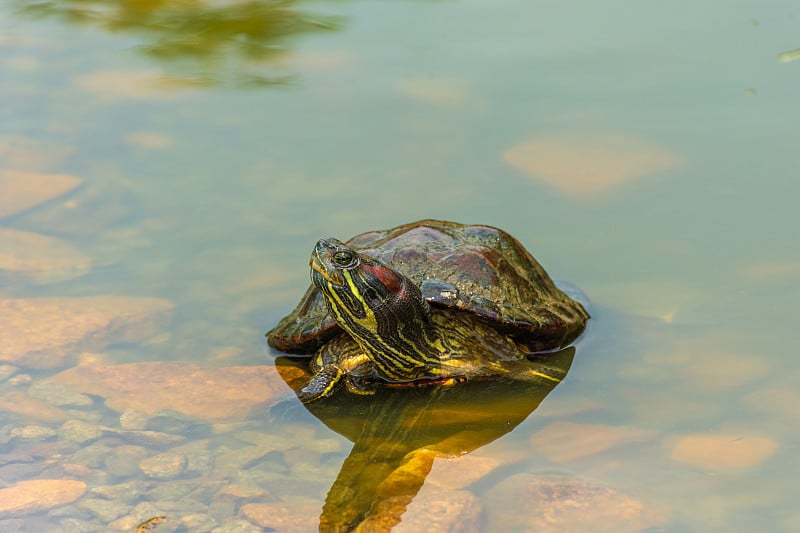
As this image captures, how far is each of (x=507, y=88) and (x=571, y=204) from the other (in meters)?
1.92

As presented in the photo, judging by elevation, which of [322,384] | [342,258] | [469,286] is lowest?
[322,384]

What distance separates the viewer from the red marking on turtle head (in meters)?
4.97

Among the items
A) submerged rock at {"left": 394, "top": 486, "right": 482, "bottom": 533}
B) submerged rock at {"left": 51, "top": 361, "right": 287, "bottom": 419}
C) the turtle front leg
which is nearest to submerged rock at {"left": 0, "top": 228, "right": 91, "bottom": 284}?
submerged rock at {"left": 51, "top": 361, "right": 287, "bottom": 419}

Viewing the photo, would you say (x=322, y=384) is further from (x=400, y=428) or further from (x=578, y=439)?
(x=578, y=439)

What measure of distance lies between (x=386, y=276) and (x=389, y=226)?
1.85m

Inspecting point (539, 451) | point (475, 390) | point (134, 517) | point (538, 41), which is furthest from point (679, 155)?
point (134, 517)

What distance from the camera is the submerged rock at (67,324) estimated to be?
5.54 meters

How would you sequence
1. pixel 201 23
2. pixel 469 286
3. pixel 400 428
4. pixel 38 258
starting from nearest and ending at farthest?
pixel 400 428, pixel 469 286, pixel 38 258, pixel 201 23

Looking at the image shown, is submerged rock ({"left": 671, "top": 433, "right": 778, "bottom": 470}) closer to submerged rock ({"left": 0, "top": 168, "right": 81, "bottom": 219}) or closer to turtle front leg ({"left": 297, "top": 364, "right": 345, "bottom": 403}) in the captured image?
turtle front leg ({"left": 297, "top": 364, "right": 345, "bottom": 403})

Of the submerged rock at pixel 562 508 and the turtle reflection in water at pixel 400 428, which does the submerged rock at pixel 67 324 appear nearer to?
the turtle reflection in water at pixel 400 428

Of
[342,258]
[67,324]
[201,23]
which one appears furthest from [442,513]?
[201,23]

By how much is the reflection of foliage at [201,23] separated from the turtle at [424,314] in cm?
445

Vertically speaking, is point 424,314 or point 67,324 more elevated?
point 424,314

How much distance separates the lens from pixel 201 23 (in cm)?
1124
